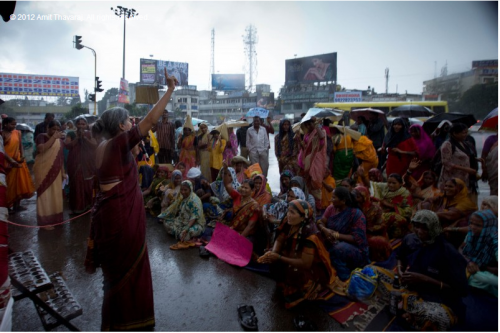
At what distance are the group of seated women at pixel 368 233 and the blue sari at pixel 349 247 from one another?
0.03ft

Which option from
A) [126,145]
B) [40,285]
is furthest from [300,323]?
[40,285]

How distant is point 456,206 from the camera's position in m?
4.03

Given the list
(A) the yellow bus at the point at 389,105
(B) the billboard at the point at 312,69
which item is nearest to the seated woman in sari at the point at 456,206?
(A) the yellow bus at the point at 389,105

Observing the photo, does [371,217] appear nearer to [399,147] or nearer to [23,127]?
[399,147]

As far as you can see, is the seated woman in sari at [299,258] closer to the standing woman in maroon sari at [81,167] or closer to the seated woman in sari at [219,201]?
the seated woman in sari at [219,201]

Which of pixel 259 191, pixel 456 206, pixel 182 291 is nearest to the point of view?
pixel 182 291

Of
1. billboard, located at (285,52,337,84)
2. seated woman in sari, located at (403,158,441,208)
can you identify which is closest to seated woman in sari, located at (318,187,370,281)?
seated woman in sari, located at (403,158,441,208)

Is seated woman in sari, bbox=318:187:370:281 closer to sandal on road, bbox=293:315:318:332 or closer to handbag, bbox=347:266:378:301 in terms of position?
handbag, bbox=347:266:378:301

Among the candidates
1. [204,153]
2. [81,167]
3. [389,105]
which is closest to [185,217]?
[81,167]

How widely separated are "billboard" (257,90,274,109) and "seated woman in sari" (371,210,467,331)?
45.9 metres

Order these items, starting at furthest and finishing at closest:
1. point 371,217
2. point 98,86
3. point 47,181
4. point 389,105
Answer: point 389,105 → point 98,86 → point 47,181 → point 371,217

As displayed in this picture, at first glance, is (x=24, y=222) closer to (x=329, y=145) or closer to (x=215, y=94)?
(x=329, y=145)

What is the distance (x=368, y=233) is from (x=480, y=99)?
1.91m

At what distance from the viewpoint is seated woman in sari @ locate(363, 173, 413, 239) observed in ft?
15.2
